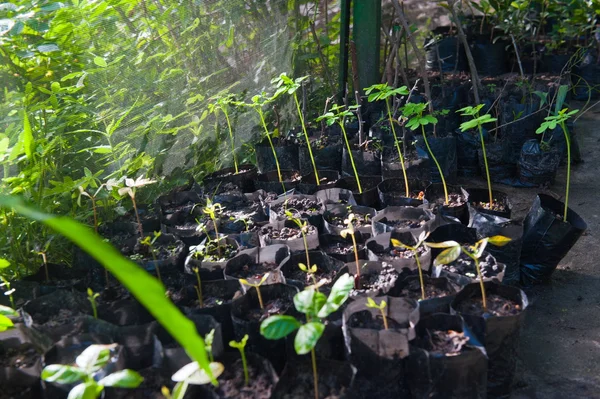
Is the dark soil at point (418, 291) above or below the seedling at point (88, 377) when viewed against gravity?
below

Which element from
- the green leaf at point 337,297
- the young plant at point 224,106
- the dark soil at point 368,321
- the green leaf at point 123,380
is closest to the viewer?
the green leaf at point 123,380

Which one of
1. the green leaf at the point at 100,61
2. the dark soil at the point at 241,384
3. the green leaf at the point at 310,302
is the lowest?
the dark soil at the point at 241,384

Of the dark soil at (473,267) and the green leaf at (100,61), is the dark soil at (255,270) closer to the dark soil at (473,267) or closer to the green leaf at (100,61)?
Result: the dark soil at (473,267)

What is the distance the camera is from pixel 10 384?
152 centimetres

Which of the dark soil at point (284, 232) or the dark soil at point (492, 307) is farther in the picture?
the dark soil at point (284, 232)

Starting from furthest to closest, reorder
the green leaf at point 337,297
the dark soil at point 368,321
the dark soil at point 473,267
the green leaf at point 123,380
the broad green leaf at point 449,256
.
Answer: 1. the dark soil at point 473,267
2. the dark soil at point 368,321
3. the broad green leaf at point 449,256
4. the green leaf at point 337,297
5. the green leaf at point 123,380

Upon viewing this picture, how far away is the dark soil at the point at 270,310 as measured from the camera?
1.76m

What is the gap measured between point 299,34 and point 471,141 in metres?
1.23

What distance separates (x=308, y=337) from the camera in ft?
4.10

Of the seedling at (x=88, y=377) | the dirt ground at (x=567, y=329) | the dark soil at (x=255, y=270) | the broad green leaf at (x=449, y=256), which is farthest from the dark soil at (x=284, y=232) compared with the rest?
the seedling at (x=88, y=377)

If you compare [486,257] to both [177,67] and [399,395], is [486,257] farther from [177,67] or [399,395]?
[177,67]

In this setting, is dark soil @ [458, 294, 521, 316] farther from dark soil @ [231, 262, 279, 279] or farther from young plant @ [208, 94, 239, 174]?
young plant @ [208, 94, 239, 174]

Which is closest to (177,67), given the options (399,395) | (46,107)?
(46,107)

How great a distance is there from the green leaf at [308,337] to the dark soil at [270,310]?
1.55 ft
